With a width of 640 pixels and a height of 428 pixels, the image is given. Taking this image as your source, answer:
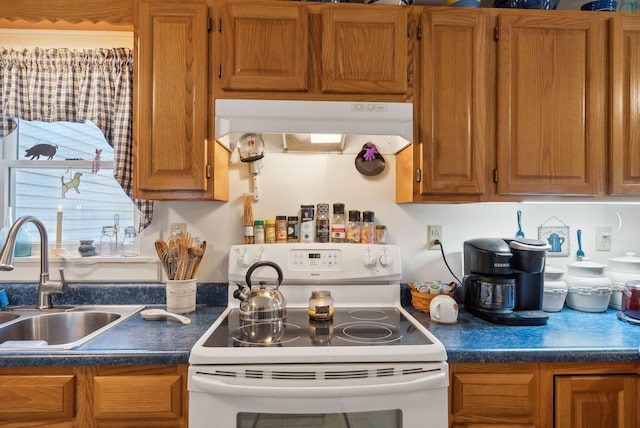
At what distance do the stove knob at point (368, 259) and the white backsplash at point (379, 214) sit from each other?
24 cm

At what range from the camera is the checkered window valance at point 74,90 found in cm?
166

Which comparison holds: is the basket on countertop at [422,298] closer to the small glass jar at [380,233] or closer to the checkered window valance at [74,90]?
the small glass jar at [380,233]

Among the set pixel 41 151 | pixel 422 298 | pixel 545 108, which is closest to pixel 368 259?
pixel 422 298

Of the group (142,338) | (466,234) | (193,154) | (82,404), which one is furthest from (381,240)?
(82,404)

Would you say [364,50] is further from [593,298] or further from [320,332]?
[593,298]

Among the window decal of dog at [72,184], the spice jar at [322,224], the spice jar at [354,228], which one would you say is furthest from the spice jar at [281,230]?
the window decal of dog at [72,184]

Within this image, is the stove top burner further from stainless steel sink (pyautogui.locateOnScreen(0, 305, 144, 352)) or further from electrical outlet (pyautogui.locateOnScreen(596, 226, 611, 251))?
electrical outlet (pyautogui.locateOnScreen(596, 226, 611, 251))

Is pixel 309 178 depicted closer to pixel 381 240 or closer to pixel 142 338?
pixel 381 240

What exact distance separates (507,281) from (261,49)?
4.56 ft

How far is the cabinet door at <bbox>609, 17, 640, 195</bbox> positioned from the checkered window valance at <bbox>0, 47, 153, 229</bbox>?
7.13 feet

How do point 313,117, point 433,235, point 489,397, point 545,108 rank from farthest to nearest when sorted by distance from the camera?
Answer: 1. point 433,235
2. point 545,108
3. point 313,117
4. point 489,397

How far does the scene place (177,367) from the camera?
1.13m

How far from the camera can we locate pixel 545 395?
A: 116cm

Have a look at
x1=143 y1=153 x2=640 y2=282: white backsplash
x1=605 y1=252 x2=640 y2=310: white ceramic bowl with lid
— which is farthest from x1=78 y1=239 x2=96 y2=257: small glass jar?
x1=605 y1=252 x2=640 y2=310: white ceramic bowl with lid
